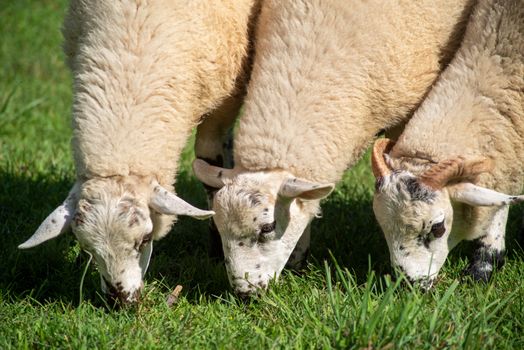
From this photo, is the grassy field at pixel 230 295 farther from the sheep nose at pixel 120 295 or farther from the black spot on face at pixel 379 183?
the black spot on face at pixel 379 183

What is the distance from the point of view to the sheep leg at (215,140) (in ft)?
19.1

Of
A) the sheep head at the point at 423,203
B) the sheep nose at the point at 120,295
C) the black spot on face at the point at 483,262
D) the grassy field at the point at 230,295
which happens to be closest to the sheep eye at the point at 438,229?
the sheep head at the point at 423,203

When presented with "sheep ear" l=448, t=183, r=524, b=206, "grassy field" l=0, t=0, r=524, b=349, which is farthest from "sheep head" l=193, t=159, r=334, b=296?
"sheep ear" l=448, t=183, r=524, b=206

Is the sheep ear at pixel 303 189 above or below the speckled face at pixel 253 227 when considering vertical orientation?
above

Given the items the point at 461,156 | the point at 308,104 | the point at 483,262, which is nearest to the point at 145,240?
the point at 308,104

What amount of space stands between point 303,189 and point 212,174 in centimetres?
67

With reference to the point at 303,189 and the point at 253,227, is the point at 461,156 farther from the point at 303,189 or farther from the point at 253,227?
the point at 253,227

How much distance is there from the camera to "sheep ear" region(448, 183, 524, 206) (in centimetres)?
465

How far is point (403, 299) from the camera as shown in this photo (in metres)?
4.22

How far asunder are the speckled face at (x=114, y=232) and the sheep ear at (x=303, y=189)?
0.82 m

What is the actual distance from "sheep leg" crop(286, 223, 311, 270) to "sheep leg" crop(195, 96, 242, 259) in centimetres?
57

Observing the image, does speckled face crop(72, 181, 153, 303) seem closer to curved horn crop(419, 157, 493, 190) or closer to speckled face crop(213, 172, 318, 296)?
speckled face crop(213, 172, 318, 296)

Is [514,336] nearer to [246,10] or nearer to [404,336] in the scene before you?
[404,336]

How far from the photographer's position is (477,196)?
473cm
